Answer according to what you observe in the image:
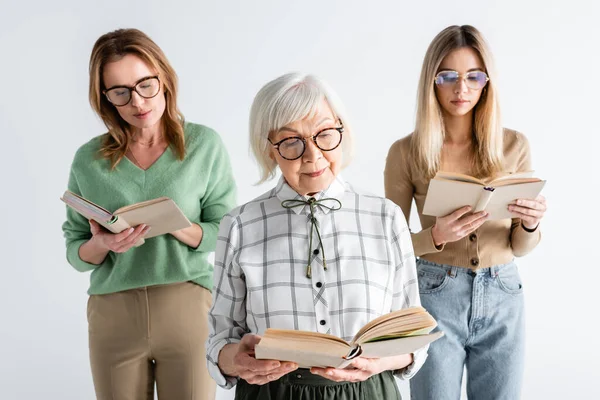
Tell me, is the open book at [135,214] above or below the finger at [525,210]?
above

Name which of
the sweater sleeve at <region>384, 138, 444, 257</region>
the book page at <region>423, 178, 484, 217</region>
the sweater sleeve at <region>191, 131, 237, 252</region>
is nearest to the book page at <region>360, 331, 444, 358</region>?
the book page at <region>423, 178, 484, 217</region>

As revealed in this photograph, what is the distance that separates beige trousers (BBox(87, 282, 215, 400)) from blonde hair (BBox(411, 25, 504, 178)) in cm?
98

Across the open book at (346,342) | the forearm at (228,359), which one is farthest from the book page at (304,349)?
the forearm at (228,359)

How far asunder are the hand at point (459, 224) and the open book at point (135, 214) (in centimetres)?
86

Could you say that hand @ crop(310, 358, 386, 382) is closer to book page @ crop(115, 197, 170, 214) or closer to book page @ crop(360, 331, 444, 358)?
book page @ crop(360, 331, 444, 358)

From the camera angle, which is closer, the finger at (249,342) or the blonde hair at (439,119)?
the finger at (249,342)

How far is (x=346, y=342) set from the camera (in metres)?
1.92

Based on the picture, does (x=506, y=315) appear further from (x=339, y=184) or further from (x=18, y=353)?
(x=18, y=353)

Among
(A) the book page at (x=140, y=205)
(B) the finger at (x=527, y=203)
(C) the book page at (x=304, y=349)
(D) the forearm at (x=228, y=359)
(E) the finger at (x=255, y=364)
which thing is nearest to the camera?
(C) the book page at (x=304, y=349)

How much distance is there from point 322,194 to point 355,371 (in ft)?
1.58

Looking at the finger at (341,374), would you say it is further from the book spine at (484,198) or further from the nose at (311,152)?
the book spine at (484,198)

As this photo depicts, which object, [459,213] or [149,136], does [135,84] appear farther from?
[459,213]

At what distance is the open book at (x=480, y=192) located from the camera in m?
2.66

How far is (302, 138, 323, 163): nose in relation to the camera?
215 centimetres
